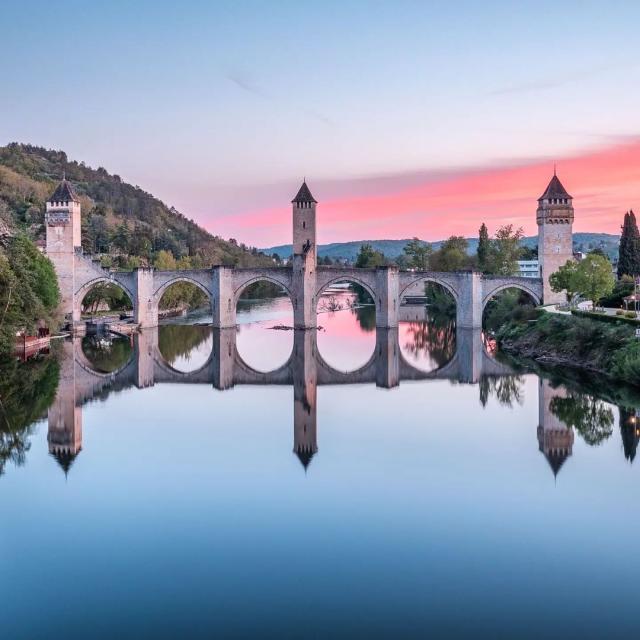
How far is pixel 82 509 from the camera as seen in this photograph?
13648mm

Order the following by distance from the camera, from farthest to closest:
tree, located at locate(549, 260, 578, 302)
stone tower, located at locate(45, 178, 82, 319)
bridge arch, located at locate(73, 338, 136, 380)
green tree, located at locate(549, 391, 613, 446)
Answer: stone tower, located at locate(45, 178, 82, 319)
tree, located at locate(549, 260, 578, 302)
bridge arch, located at locate(73, 338, 136, 380)
green tree, located at locate(549, 391, 613, 446)

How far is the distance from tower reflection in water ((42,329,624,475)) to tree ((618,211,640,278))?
35.0 feet

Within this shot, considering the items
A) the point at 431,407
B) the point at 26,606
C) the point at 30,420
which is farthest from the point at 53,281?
the point at 26,606

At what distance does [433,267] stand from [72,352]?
3374 cm

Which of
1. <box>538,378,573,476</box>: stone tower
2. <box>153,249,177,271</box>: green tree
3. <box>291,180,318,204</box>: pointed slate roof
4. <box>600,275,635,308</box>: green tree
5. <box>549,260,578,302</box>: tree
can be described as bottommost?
<box>538,378,573,476</box>: stone tower

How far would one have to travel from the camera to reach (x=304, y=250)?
44438mm

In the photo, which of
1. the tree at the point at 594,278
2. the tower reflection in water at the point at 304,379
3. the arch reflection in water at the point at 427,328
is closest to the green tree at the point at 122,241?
the arch reflection in water at the point at 427,328

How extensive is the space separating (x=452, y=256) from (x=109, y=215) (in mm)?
65713

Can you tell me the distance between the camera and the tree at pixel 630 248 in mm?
44906

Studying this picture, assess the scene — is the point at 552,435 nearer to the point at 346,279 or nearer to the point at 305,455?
the point at 305,455

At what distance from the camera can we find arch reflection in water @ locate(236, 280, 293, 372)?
33753mm

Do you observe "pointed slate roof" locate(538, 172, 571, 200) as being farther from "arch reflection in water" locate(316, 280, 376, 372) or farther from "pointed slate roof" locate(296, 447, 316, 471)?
"pointed slate roof" locate(296, 447, 316, 471)

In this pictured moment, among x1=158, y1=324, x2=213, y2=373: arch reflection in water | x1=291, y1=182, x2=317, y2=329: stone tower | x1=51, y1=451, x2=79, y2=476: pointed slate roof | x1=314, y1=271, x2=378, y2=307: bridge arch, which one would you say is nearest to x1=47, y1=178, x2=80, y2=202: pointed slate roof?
x1=158, y1=324, x2=213, y2=373: arch reflection in water

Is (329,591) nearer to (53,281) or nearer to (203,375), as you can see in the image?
(203,375)
